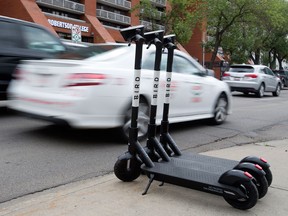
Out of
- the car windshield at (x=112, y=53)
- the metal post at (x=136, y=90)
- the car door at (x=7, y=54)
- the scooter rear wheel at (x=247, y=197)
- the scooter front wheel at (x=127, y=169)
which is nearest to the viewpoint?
the scooter rear wheel at (x=247, y=197)

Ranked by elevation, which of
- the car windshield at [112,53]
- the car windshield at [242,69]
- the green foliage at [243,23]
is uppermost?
the green foliage at [243,23]

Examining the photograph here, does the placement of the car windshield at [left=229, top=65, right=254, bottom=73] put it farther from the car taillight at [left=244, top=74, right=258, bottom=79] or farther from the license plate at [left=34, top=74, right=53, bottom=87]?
the license plate at [left=34, top=74, right=53, bottom=87]

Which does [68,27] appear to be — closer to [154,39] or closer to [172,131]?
[172,131]

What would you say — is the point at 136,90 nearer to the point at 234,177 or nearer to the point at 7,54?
the point at 234,177

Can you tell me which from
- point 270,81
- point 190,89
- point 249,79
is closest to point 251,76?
point 249,79

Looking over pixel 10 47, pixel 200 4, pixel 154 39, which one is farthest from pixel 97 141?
pixel 200 4

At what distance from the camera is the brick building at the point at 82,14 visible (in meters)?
37.0

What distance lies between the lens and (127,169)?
3881mm

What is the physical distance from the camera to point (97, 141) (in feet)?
19.2

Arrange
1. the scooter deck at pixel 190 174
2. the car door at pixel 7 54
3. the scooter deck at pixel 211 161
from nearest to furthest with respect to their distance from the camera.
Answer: the scooter deck at pixel 190 174, the scooter deck at pixel 211 161, the car door at pixel 7 54

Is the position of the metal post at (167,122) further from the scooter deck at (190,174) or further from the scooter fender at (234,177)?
the scooter fender at (234,177)

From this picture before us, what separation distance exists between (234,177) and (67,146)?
2.97 metres

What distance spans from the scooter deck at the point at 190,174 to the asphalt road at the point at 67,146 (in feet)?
3.25

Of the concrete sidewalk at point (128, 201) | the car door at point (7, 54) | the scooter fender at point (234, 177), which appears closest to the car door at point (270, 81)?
the car door at point (7, 54)
